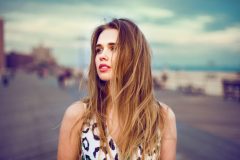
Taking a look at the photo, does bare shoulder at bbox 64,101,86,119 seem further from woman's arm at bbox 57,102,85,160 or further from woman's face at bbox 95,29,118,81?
woman's face at bbox 95,29,118,81

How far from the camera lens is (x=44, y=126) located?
757 centimetres

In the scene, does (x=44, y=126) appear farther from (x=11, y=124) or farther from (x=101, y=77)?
(x=101, y=77)

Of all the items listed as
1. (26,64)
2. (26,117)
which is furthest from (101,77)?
(26,64)

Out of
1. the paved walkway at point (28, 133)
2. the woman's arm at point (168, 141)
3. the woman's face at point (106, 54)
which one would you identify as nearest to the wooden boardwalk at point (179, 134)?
the paved walkway at point (28, 133)

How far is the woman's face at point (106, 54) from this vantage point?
1.96 meters

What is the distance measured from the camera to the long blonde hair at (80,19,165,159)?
6.32 feet

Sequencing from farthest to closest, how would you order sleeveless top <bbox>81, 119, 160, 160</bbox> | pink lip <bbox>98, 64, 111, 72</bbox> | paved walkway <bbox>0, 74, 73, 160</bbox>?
paved walkway <bbox>0, 74, 73, 160</bbox> < pink lip <bbox>98, 64, 111, 72</bbox> < sleeveless top <bbox>81, 119, 160, 160</bbox>

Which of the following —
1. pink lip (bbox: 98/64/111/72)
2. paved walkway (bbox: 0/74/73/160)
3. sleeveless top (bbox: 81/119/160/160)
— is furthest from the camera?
paved walkway (bbox: 0/74/73/160)

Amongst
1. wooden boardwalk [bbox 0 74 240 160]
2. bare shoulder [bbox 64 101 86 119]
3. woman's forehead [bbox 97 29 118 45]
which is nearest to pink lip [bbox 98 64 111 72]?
woman's forehead [bbox 97 29 118 45]

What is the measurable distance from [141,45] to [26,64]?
278 ft

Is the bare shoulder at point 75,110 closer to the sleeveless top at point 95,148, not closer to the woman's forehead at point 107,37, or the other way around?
the sleeveless top at point 95,148

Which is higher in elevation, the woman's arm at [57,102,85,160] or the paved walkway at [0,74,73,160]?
the woman's arm at [57,102,85,160]

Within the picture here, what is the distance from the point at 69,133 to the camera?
6.22 ft

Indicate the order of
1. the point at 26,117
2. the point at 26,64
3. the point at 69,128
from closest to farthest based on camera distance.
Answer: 1. the point at 69,128
2. the point at 26,117
3. the point at 26,64
